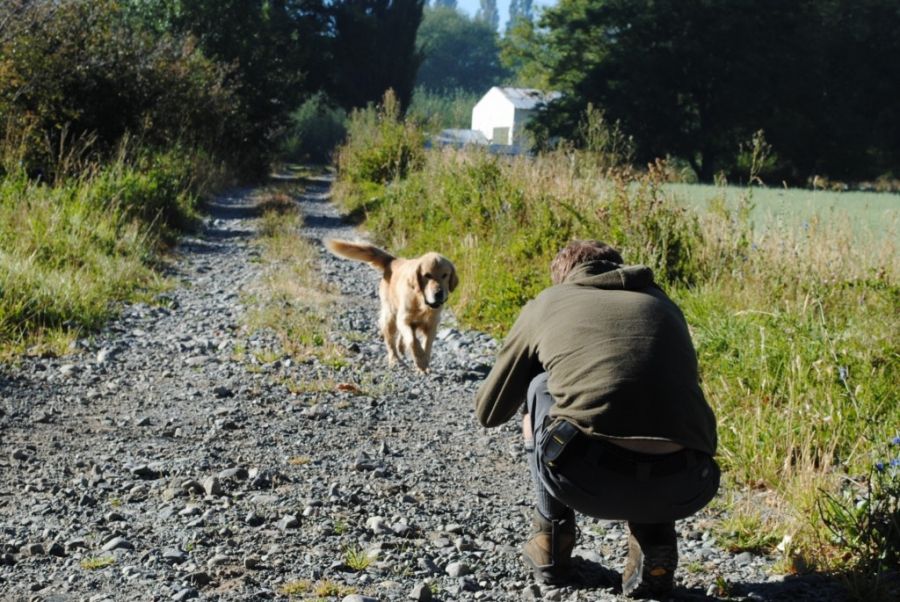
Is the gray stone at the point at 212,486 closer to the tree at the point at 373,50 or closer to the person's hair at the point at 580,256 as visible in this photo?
the person's hair at the point at 580,256

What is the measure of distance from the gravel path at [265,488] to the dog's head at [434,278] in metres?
0.61

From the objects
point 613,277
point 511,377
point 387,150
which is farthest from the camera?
point 387,150

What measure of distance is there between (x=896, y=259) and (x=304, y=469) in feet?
15.7

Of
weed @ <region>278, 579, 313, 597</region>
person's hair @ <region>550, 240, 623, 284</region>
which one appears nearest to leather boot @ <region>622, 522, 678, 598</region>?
person's hair @ <region>550, 240, 623, 284</region>

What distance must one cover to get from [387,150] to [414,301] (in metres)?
14.5

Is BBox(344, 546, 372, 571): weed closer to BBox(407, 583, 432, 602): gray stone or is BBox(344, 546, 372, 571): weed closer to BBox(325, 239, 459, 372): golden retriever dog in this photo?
BBox(407, 583, 432, 602): gray stone

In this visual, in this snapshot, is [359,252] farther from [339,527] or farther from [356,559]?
[356,559]

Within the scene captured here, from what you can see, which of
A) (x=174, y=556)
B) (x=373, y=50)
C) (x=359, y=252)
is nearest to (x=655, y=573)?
(x=174, y=556)

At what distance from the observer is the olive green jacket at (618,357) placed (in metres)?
3.65

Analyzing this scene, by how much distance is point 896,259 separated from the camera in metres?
7.84

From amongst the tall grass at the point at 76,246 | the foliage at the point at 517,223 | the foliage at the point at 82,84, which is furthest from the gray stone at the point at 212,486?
the foliage at the point at 82,84

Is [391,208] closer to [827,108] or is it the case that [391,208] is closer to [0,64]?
[0,64]

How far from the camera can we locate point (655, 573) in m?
3.79

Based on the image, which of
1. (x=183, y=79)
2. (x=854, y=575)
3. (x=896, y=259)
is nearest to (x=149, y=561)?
(x=854, y=575)
